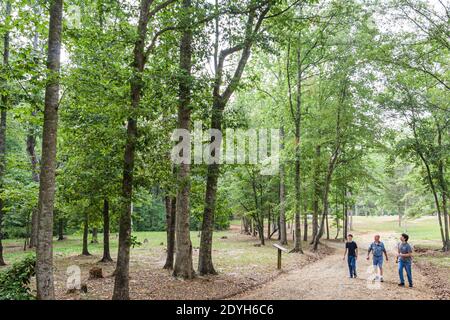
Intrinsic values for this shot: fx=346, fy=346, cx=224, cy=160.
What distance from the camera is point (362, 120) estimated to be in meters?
22.7

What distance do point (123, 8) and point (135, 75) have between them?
3156 mm

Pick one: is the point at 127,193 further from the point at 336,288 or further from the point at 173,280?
the point at 336,288

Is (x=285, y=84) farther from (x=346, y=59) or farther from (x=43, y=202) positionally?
(x=43, y=202)

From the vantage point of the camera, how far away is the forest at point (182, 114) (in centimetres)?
872

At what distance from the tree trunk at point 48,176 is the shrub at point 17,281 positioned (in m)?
0.43

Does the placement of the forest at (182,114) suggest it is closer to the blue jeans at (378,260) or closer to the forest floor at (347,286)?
the forest floor at (347,286)

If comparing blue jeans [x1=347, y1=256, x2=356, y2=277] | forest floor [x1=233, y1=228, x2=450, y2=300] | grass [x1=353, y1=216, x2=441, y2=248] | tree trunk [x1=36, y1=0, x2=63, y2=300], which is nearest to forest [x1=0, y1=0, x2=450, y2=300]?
tree trunk [x1=36, y1=0, x2=63, y2=300]

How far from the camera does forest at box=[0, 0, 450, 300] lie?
8717 millimetres

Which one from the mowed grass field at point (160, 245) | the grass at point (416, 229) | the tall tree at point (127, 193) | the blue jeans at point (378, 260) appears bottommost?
the grass at point (416, 229)

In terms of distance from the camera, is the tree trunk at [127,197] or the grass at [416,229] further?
the grass at [416,229]

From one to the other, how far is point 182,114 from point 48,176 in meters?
5.91

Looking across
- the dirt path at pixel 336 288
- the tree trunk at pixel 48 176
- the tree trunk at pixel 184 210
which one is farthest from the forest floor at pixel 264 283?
the tree trunk at pixel 48 176

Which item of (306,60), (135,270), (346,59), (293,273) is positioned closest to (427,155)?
(346,59)

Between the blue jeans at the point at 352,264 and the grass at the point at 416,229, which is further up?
the blue jeans at the point at 352,264
